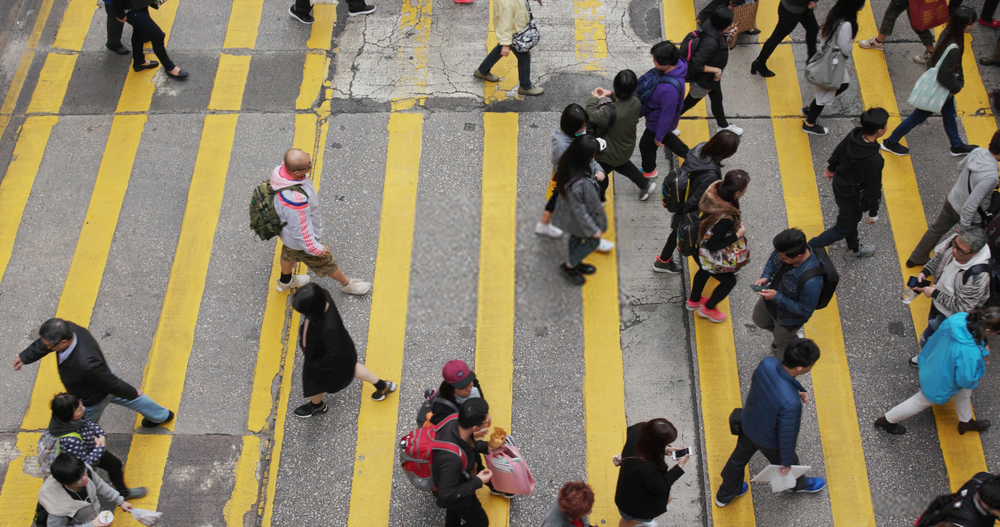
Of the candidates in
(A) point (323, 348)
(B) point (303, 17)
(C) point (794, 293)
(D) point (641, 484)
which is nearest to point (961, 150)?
(C) point (794, 293)

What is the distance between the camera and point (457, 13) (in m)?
9.05

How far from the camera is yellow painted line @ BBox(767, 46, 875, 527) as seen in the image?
5.80m

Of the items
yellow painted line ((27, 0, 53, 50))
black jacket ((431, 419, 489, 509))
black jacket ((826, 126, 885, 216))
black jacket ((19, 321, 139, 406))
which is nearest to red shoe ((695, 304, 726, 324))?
black jacket ((826, 126, 885, 216))

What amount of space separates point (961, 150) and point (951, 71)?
1.03 meters

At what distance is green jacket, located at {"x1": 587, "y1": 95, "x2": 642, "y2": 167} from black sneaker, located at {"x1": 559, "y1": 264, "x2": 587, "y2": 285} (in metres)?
1.04

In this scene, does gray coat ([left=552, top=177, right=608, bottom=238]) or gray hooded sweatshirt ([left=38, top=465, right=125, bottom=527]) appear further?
gray coat ([left=552, top=177, right=608, bottom=238])

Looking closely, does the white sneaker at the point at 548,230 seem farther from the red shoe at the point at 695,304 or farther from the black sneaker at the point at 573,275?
the red shoe at the point at 695,304

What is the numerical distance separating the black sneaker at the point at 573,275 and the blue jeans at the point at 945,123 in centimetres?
365

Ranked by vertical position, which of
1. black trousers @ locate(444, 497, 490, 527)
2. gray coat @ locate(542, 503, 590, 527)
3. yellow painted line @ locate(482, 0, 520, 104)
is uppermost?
yellow painted line @ locate(482, 0, 520, 104)

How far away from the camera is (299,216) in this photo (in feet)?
19.4

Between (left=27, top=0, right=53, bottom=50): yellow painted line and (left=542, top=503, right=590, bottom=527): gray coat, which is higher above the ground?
(left=27, top=0, right=53, bottom=50): yellow painted line

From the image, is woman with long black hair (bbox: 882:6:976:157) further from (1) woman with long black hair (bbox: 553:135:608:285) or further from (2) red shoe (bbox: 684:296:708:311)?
(1) woman with long black hair (bbox: 553:135:608:285)

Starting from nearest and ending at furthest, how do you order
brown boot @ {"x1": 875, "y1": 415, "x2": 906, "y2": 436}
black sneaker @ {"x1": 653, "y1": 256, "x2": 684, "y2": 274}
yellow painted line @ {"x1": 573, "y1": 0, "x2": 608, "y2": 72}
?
brown boot @ {"x1": 875, "y1": 415, "x2": 906, "y2": 436} → black sneaker @ {"x1": 653, "y1": 256, "x2": 684, "y2": 274} → yellow painted line @ {"x1": 573, "y1": 0, "x2": 608, "y2": 72}

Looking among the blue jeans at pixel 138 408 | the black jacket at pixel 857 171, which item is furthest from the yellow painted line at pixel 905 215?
the blue jeans at pixel 138 408
